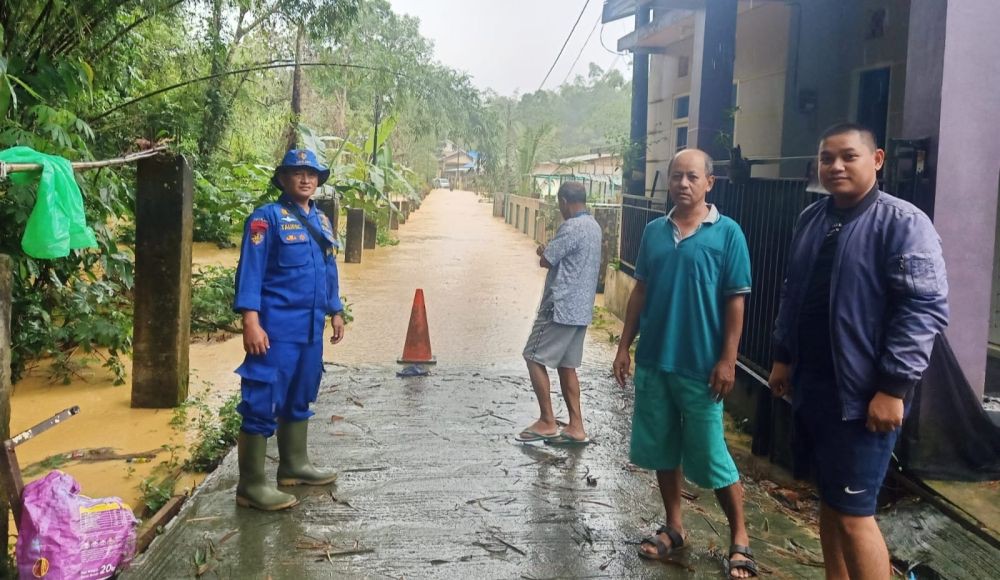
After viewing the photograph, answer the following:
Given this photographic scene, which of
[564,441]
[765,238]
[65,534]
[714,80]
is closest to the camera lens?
[65,534]

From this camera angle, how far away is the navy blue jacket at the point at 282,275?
4.09 metres

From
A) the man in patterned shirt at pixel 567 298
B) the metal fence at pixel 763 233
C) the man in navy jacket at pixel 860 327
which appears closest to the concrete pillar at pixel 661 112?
the metal fence at pixel 763 233

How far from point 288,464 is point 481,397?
2.45 metres

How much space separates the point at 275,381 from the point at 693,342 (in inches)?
80.3

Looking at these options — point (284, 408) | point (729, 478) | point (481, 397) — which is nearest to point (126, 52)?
point (481, 397)

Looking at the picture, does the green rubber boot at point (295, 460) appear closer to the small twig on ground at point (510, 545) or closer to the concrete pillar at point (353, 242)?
the small twig on ground at point (510, 545)

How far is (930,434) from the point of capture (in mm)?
4586

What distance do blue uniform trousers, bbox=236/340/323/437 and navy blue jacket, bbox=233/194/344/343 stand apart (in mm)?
72

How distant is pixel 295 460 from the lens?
179 inches

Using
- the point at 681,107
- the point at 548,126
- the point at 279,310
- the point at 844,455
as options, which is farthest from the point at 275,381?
the point at 548,126

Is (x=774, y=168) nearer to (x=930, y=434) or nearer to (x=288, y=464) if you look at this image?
(x=930, y=434)

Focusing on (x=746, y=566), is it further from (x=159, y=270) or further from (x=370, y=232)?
(x=370, y=232)

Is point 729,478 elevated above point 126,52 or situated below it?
below

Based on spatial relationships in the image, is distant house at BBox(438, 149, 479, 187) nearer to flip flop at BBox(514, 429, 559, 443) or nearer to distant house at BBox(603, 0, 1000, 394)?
distant house at BBox(603, 0, 1000, 394)
